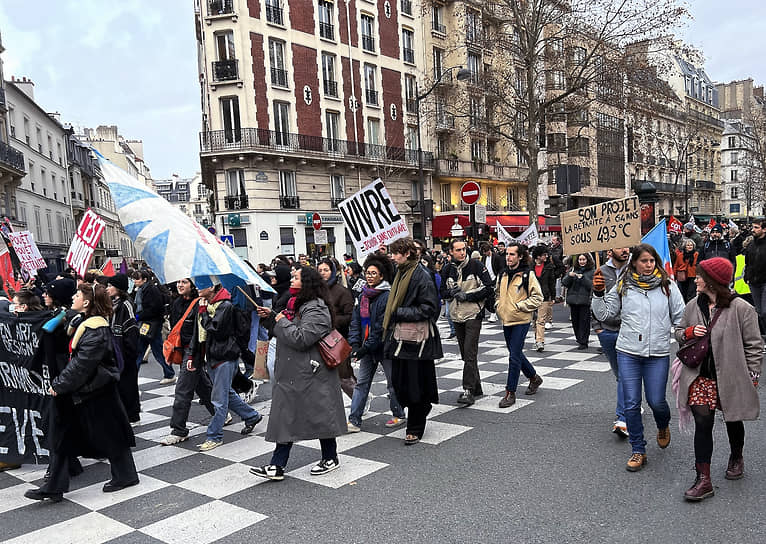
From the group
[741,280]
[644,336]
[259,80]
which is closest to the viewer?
[644,336]

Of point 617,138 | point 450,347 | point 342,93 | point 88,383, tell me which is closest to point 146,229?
point 88,383

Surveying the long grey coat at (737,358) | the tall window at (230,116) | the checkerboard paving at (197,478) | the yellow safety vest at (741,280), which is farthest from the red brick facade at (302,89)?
the long grey coat at (737,358)

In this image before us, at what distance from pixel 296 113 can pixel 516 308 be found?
86.9 ft

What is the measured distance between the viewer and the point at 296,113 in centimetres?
3109

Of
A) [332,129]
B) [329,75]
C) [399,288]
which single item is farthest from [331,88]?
[399,288]

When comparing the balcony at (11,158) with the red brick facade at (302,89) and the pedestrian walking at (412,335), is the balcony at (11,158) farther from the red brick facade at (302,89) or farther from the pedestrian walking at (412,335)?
the pedestrian walking at (412,335)

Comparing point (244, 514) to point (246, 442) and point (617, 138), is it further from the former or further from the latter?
point (617, 138)

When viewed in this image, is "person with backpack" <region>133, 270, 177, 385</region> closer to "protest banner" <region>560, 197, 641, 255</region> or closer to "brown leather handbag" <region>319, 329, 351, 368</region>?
"brown leather handbag" <region>319, 329, 351, 368</region>

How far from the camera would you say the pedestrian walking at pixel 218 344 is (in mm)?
5824

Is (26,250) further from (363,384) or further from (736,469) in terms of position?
(736,469)

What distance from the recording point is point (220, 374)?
5863mm

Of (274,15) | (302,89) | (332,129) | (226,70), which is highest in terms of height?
(274,15)

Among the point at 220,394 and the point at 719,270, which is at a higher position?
the point at 719,270

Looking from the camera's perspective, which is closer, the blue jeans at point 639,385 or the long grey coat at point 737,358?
the long grey coat at point 737,358
